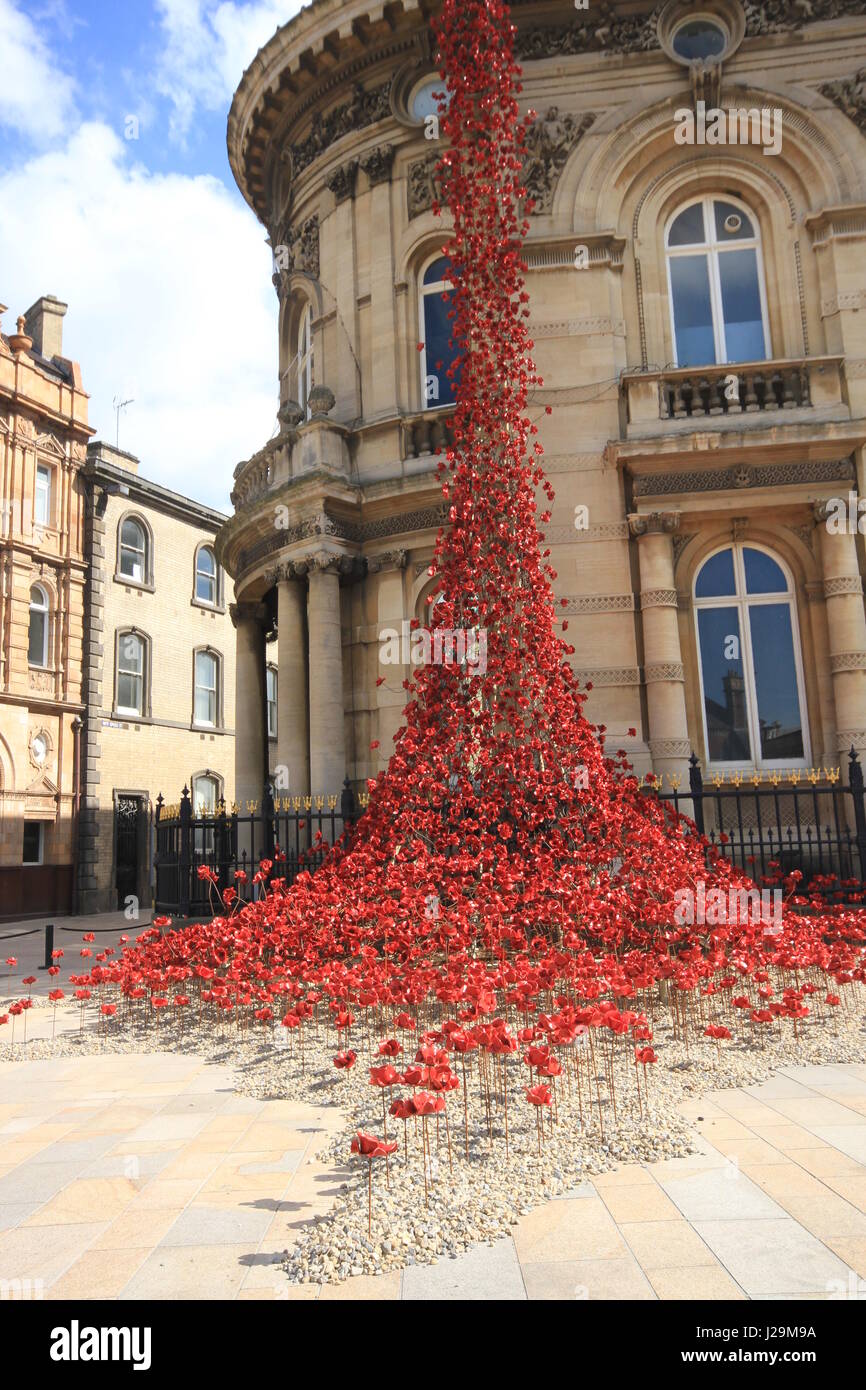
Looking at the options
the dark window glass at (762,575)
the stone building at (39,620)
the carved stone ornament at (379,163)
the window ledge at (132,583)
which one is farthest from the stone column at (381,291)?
the window ledge at (132,583)

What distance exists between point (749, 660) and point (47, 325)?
69.6 feet

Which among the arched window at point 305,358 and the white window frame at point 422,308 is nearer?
the white window frame at point 422,308

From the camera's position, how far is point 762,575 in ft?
48.5

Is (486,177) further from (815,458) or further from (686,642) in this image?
(686,642)

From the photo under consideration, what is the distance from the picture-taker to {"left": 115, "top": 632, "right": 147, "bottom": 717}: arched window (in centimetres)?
2678

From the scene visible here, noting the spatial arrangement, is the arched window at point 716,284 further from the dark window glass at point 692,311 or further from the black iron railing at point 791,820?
the black iron railing at point 791,820

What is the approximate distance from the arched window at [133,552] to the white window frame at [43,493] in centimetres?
257

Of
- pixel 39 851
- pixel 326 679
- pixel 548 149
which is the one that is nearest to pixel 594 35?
pixel 548 149

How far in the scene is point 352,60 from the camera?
56.8 feet

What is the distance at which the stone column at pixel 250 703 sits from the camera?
733 inches

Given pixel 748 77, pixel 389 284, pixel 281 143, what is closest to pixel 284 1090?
pixel 389 284

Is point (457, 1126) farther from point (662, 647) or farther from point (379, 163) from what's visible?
Result: point (379, 163)

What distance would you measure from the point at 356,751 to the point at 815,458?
27.2 feet

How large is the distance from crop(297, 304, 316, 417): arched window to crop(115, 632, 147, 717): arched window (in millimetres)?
10337
